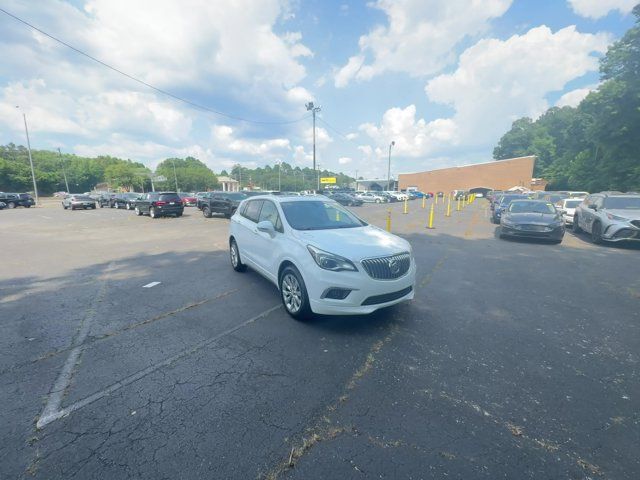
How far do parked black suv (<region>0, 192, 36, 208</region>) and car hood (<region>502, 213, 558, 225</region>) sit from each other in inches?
1742

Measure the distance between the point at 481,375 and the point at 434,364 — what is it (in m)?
0.45

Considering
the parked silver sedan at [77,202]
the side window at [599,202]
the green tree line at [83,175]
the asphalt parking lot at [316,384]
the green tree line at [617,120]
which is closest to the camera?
the asphalt parking lot at [316,384]

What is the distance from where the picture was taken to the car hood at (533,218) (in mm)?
9575

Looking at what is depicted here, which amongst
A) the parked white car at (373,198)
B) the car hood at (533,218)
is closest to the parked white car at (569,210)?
the car hood at (533,218)

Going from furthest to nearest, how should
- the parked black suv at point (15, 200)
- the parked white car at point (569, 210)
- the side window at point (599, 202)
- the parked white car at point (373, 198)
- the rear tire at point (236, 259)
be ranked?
1. the parked white car at point (373, 198)
2. the parked black suv at point (15, 200)
3. the parked white car at point (569, 210)
4. the side window at point (599, 202)
5. the rear tire at point (236, 259)

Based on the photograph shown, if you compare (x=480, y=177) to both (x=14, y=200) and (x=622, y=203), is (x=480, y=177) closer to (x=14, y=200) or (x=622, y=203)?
(x=622, y=203)

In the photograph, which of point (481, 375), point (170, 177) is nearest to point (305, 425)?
point (481, 375)

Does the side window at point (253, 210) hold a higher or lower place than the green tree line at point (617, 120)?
lower

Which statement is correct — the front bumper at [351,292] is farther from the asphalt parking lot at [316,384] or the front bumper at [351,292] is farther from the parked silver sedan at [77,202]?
the parked silver sedan at [77,202]

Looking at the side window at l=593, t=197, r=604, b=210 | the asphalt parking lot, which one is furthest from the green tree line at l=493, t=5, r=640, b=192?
the asphalt parking lot

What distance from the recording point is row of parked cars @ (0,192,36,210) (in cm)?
2950

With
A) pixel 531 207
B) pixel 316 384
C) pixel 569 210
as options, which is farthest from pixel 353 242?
pixel 569 210

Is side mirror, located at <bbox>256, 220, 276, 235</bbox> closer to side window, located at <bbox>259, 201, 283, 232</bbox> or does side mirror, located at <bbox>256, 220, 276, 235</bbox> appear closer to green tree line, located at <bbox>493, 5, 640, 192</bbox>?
side window, located at <bbox>259, 201, 283, 232</bbox>

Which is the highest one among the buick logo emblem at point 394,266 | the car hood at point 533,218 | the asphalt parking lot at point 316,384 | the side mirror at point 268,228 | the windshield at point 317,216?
the windshield at point 317,216
